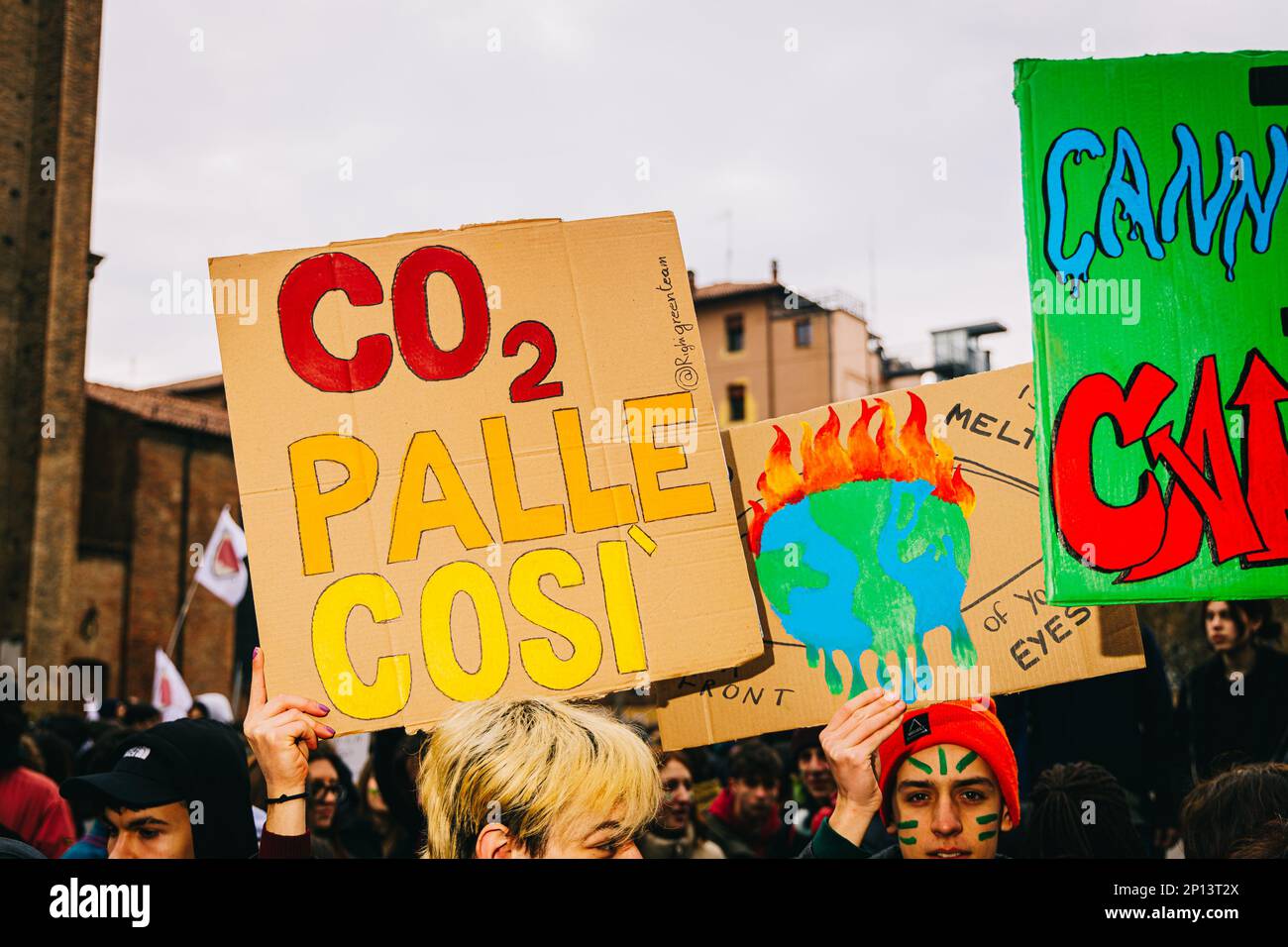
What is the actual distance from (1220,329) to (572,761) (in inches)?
63.1


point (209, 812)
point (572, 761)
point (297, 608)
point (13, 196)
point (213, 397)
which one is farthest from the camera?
point (213, 397)

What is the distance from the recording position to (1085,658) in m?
2.99

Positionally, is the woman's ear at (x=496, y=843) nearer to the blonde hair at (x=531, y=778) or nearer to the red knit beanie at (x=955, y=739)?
the blonde hair at (x=531, y=778)

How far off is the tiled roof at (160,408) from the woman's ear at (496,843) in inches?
1396

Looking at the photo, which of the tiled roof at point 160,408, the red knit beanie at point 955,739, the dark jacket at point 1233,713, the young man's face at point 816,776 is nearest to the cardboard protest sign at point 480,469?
the red knit beanie at point 955,739

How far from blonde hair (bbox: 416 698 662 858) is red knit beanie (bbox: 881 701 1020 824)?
2.29ft

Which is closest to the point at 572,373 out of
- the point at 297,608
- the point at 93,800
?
the point at 297,608

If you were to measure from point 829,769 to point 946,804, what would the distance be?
575 mm

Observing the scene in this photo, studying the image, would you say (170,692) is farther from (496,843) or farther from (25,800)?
(496,843)

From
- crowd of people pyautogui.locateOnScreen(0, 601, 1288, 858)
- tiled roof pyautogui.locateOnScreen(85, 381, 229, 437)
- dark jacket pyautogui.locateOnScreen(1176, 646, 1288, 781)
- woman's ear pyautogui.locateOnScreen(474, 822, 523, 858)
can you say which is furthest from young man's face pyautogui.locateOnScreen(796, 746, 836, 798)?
tiled roof pyautogui.locateOnScreen(85, 381, 229, 437)

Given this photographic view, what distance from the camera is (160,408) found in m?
38.2

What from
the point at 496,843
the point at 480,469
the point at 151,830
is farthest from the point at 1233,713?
the point at 151,830

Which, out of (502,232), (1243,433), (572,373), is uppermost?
(502,232)

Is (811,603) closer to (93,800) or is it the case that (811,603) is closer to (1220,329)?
(1220,329)
